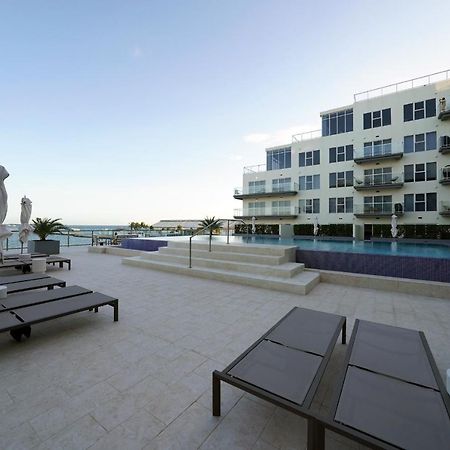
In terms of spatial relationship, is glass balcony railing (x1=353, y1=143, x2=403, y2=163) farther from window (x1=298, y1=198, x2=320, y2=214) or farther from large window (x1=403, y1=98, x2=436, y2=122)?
window (x1=298, y1=198, x2=320, y2=214)

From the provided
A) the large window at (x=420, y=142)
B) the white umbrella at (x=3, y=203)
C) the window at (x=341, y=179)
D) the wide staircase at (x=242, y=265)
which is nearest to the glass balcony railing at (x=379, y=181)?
the window at (x=341, y=179)

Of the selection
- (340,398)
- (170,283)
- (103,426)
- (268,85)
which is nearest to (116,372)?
(103,426)

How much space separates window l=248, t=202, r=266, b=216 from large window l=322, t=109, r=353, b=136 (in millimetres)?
9073

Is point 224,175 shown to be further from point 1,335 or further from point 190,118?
point 1,335

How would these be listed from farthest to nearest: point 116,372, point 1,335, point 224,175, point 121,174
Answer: point 224,175 → point 121,174 → point 1,335 → point 116,372

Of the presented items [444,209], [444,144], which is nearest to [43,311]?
[444,209]

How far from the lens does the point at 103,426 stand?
1834mm

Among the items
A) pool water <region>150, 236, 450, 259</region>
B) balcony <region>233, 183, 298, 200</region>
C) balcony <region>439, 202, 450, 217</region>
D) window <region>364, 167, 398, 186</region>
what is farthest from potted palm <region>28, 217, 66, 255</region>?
balcony <region>439, 202, 450, 217</region>

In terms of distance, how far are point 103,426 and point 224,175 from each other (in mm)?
28131

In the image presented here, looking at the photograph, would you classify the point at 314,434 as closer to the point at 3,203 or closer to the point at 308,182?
the point at 3,203

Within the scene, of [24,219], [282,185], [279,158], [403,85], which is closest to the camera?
[24,219]

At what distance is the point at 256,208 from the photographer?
24.8m

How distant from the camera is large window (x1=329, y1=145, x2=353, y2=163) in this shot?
2100 centimetres

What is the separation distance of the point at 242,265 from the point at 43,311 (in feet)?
15.8
